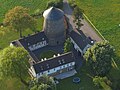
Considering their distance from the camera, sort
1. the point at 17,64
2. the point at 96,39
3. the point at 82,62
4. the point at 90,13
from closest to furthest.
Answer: the point at 17,64, the point at 82,62, the point at 96,39, the point at 90,13

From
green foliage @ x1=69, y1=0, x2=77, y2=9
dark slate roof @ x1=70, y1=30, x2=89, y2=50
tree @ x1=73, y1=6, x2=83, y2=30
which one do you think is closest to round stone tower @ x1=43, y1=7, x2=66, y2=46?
dark slate roof @ x1=70, y1=30, x2=89, y2=50

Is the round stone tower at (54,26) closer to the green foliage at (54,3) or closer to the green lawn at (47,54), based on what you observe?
the green lawn at (47,54)

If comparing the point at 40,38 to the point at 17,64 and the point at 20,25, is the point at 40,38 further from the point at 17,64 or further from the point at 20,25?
the point at 17,64

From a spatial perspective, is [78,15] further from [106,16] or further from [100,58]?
[100,58]

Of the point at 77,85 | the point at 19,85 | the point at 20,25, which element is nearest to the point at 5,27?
the point at 20,25

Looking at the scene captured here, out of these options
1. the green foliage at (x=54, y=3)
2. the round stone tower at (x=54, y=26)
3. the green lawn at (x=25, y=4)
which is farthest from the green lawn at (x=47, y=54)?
the green lawn at (x=25, y=4)

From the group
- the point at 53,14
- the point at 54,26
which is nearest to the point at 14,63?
the point at 54,26
